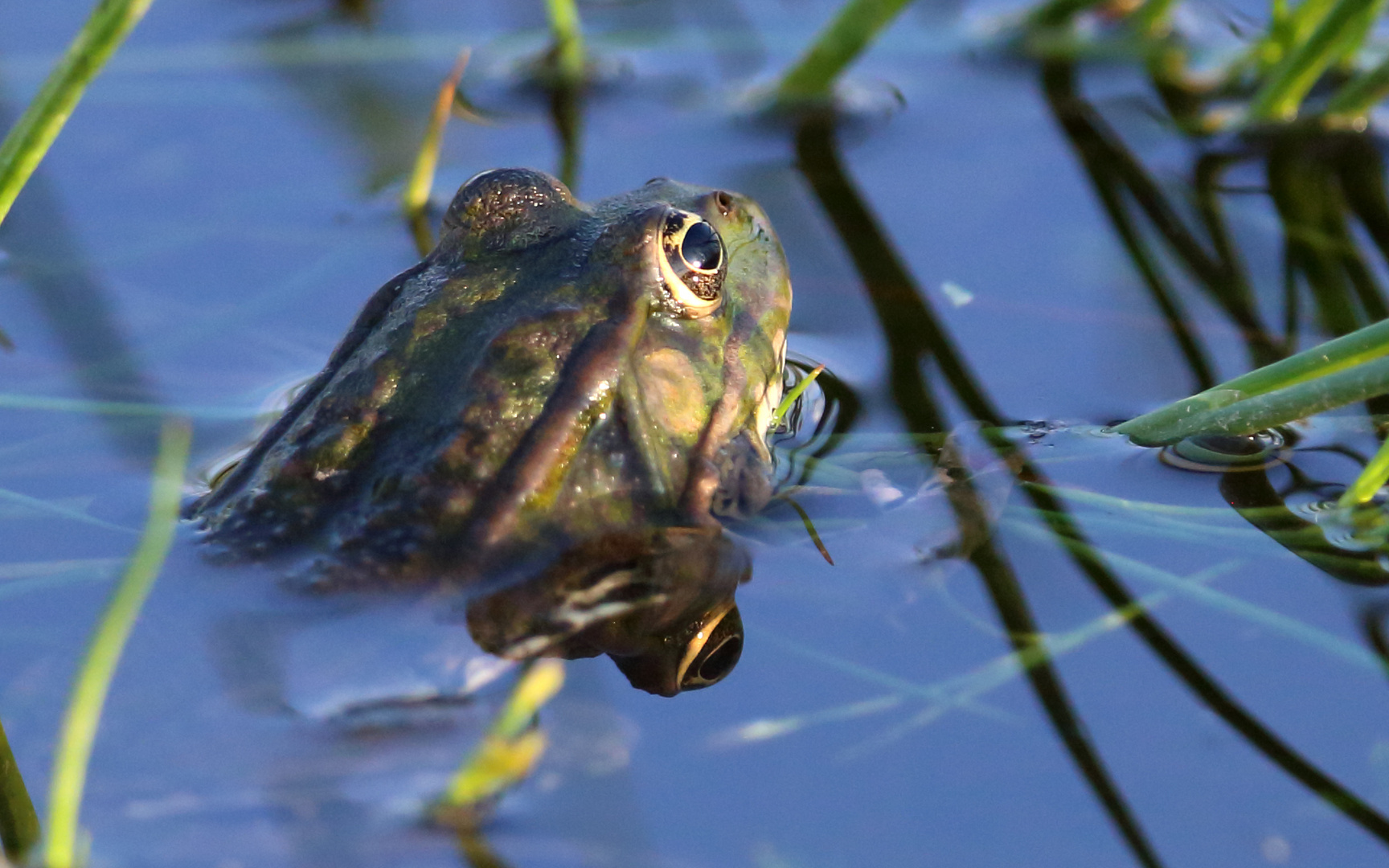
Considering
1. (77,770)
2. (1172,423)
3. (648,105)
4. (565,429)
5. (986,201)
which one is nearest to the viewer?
(77,770)

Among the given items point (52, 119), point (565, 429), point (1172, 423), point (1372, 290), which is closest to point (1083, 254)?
point (1372, 290)

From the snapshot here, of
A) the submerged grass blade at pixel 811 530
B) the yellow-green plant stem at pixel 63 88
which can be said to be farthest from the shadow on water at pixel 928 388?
the yellow-green plant stem at pixel 63 88

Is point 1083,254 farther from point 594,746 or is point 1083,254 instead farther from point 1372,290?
point 594,746

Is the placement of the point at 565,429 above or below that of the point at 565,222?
below

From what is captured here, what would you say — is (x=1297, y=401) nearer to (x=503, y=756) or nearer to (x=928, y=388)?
(x=928, y=388)

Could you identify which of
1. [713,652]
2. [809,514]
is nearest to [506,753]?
[713,652]

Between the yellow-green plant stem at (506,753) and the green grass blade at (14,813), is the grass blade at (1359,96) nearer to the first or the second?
the yellow-green plant stem at (506,753)
